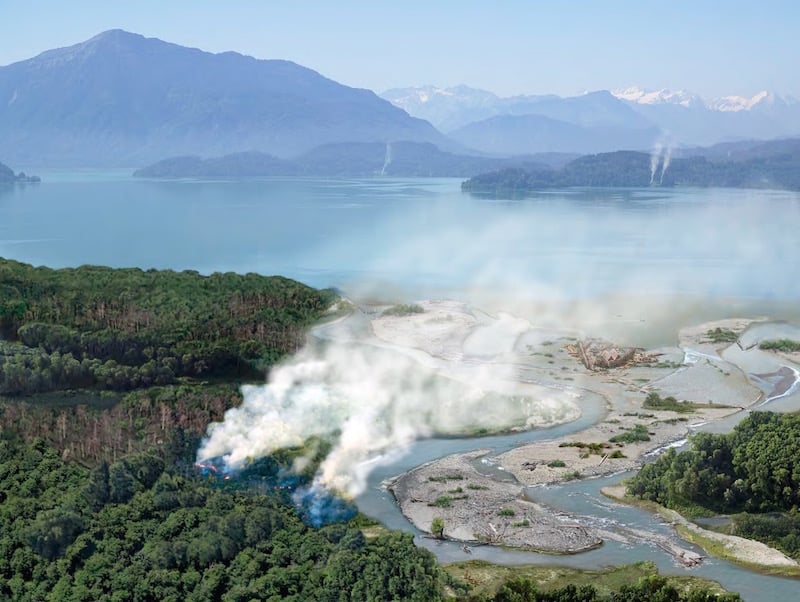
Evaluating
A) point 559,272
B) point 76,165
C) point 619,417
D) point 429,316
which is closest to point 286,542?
point 619,417

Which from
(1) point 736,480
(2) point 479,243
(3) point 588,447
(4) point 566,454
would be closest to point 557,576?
(1) point 736,480

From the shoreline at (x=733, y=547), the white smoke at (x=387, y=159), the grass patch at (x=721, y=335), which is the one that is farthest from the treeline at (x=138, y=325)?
the white smoke at (x=387, y=159)

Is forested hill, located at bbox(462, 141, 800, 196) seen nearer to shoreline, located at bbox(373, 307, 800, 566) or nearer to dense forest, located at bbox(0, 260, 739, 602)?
shoreline, located at bbox(373, 307, 800, 566)

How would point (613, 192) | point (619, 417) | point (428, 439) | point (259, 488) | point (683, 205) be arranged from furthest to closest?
point (613, 192)
point (683, 205)
point (619, 417)
point (428, 439)
point (259, 488)

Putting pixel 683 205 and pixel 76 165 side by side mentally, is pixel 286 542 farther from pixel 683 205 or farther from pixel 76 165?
pixel 76 165

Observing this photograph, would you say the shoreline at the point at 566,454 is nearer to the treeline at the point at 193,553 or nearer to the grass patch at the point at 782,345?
the grass patch at the point at 782,345

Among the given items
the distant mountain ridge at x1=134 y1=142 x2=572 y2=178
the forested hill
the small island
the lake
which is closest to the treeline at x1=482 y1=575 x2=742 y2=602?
the lake
